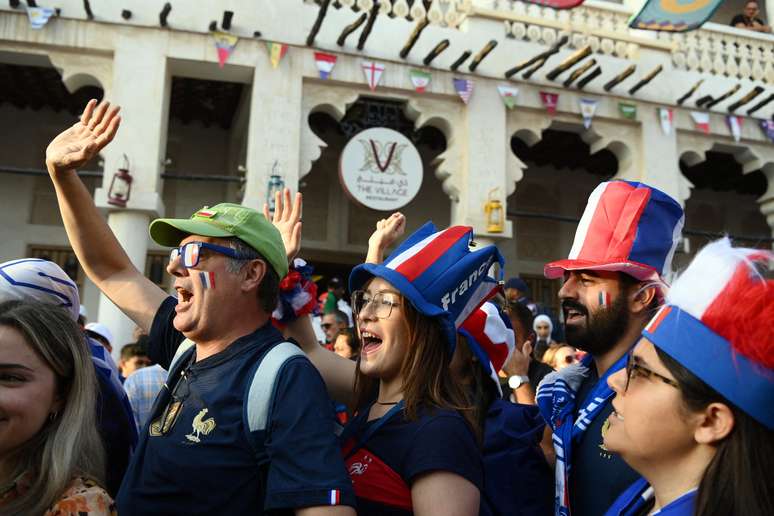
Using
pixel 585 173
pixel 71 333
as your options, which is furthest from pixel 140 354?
pixel 585 173

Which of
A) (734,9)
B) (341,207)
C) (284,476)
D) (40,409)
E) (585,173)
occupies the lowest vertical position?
(284,476)

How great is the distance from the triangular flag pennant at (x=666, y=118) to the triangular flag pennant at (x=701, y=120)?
1.39 feet

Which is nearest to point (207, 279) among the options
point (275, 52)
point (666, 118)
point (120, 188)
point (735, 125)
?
point (120, 188)

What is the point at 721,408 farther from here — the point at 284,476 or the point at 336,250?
the point at 336,250

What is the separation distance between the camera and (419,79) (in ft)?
31.4

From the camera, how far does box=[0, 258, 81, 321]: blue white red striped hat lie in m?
2.04

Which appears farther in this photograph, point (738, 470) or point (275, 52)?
point (275, 52)

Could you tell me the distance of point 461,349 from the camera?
7.55ft

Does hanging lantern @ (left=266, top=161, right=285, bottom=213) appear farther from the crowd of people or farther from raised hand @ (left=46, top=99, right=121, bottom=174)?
raised hand @ (left=46, top=99, right=121, bottom=174)

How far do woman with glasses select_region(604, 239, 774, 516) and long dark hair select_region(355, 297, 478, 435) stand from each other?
1.64ft

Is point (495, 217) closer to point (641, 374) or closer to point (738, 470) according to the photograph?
point (641, 374)

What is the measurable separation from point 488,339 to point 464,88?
790cm

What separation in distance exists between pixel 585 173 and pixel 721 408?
1283 centimetres

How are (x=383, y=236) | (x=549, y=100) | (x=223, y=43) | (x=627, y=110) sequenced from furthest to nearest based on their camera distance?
(x=627, y=110) < (x=549, y=100) < (x=223, y=43) < (x=383, y=236)
